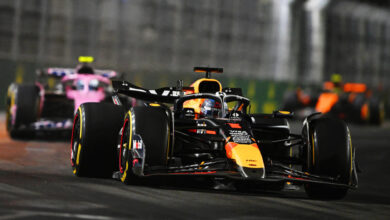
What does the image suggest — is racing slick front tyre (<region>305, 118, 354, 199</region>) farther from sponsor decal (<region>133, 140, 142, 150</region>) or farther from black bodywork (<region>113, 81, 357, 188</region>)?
sponsor decal (<region>133, 140, 142, 150</region>)

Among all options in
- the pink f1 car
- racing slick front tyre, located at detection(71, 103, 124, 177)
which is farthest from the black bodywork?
the pink f1 car

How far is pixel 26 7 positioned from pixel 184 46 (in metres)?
9.26

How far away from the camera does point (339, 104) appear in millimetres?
31219

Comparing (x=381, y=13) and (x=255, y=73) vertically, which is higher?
(x=381, y=13)

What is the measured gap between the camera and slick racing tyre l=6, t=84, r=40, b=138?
16516mm

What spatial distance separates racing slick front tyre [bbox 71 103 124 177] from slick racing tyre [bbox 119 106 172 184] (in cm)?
94

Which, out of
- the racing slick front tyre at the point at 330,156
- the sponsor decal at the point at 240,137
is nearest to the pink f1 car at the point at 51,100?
the sponsor decal at the point at 240,137

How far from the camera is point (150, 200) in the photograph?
807 centimetres

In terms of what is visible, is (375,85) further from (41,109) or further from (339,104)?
(41,109)

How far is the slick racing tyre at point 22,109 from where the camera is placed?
1652cm

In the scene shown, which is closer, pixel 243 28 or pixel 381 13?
pixel 243 28

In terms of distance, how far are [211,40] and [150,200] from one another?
1269 inches

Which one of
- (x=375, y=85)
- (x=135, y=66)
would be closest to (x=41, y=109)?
(x=135, y=66)

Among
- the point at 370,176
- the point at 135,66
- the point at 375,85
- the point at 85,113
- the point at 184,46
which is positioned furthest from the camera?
the point at 375,85
